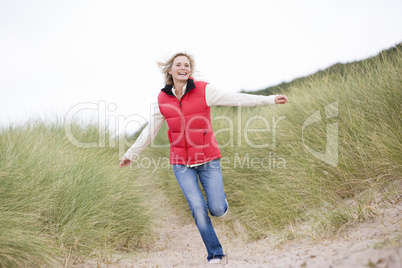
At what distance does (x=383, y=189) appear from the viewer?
3.68 metres

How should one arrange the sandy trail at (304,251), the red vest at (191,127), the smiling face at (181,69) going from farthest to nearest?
the smiling face at (181,69) → the red vest at (191,127) → the sandy trail at (304,251)


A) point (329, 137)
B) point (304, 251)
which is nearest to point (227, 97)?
point (304, 251)

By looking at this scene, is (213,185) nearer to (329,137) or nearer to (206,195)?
(206,195)

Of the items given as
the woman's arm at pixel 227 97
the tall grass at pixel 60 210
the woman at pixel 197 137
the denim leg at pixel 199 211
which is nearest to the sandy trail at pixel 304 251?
the denim leg at pixel 199 211

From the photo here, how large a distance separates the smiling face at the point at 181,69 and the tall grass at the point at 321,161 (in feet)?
6.54

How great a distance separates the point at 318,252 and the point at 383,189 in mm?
1370

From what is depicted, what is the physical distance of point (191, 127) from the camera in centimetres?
355

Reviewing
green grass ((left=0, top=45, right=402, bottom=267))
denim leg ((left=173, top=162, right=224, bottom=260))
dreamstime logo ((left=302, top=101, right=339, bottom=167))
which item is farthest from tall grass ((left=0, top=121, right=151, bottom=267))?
dreamstime logo ((left=302, top=101, right=339, bottom=167))

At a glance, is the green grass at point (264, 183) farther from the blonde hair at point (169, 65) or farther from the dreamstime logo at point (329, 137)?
the blonde hair at point (169, 65)

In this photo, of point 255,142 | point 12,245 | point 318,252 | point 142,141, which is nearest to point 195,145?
point 142,141

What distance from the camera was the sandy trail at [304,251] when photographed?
2.22 meters

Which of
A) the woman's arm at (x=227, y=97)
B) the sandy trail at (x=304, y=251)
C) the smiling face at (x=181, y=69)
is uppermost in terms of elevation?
the smiling face at (x=181, y=69)

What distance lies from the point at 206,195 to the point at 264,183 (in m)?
1.80

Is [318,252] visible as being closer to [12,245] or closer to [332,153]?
[332,153]
